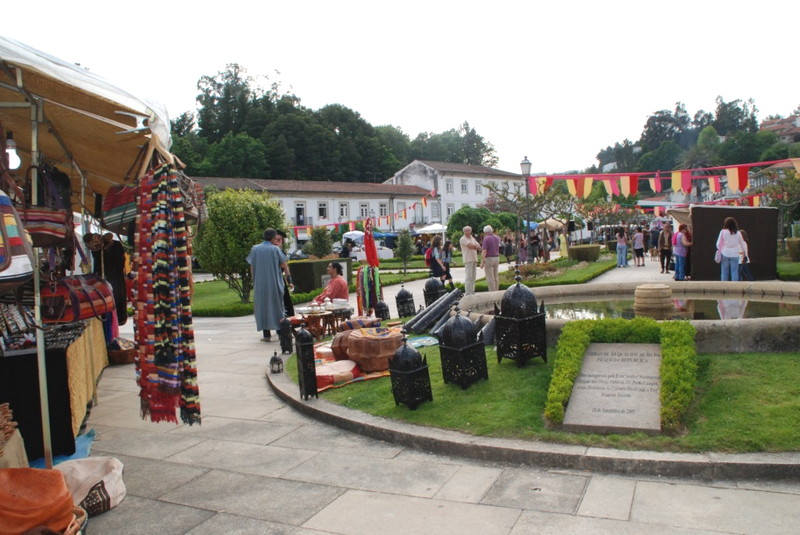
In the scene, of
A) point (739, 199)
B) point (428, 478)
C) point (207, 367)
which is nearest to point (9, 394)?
point (428, 478)

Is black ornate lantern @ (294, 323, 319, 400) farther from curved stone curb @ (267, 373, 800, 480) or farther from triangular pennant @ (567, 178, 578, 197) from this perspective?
triangular pennant @ (567, 178, 578, 197)

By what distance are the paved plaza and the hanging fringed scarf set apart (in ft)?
2.09

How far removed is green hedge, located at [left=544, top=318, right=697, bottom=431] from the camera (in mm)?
4586

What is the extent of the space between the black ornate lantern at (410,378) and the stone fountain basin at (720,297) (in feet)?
5.02

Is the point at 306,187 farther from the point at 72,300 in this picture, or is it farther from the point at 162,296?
the point at 162,296

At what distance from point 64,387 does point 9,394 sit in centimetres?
35

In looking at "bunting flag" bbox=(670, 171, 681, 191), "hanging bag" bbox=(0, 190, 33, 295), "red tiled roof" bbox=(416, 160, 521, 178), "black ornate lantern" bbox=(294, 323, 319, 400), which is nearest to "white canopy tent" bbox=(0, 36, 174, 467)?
"hanging bag" bbox=(0, 190, 33, 295)

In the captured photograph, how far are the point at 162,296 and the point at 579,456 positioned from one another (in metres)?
3.07

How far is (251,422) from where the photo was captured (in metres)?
5.84

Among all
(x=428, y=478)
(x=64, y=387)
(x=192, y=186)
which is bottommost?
(x=428, y=478)

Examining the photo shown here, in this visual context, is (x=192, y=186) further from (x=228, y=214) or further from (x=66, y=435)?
(x=228, y=214)

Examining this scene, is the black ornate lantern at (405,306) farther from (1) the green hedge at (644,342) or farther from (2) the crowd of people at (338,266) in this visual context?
(1) the green hedge at (644,342)

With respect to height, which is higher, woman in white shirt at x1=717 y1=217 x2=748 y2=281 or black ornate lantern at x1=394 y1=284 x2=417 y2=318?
woman in white shirt at x1=717 y1=217 x2=748 y2=281

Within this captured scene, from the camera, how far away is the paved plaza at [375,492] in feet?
11.3
